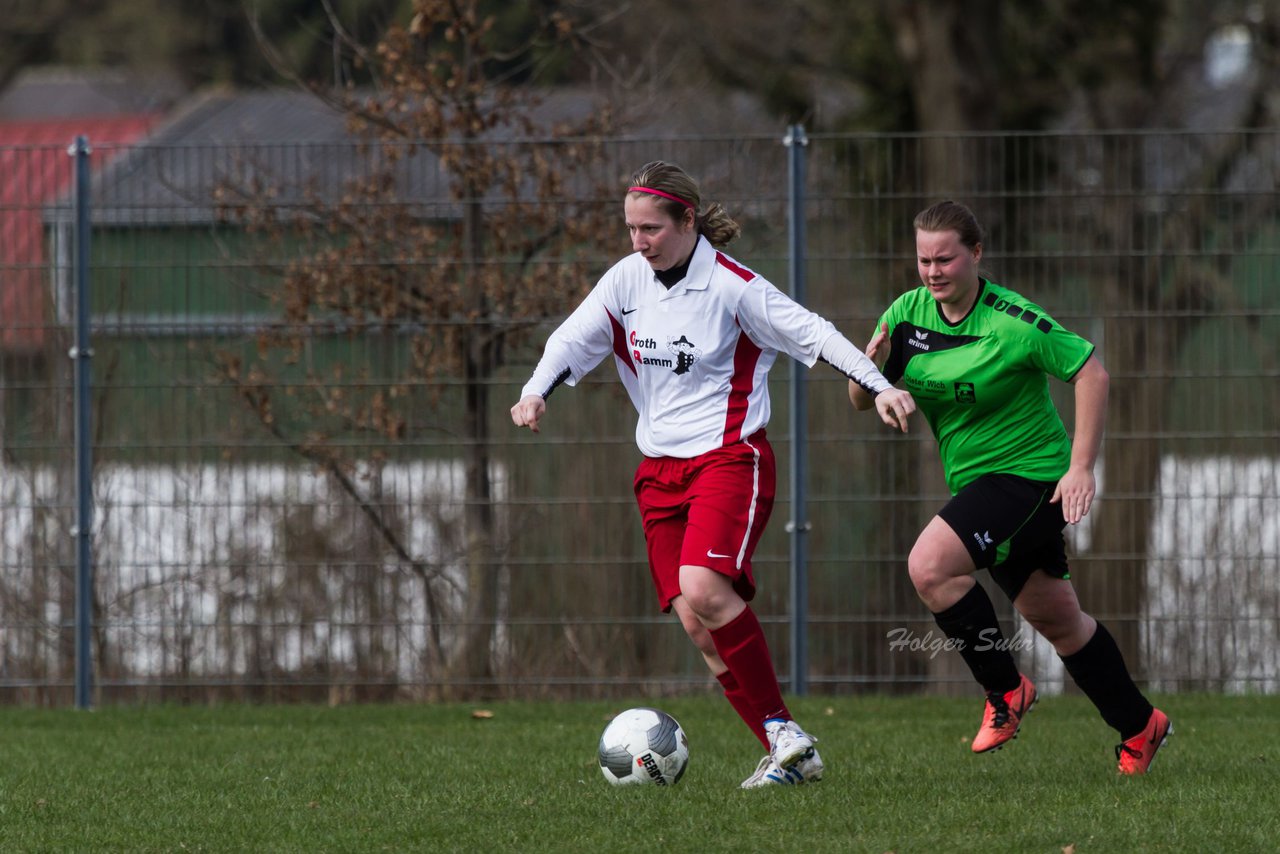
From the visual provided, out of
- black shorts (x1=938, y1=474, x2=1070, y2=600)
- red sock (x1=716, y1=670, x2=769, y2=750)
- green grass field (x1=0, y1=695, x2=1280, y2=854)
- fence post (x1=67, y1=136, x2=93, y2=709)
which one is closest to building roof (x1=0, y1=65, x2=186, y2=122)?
fence post (x1=67, y1=136, x2=93, y2=709)

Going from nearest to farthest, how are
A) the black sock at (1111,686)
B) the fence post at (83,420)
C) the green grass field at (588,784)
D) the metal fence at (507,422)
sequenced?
the green grass field at (588,784) → the black sock at (1111,686) → the metal fence at (507,422) → the fence post at (83,420)

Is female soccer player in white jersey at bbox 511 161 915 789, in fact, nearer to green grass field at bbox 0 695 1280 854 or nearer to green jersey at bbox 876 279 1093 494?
green jersey at bbox 876 279 1093 494

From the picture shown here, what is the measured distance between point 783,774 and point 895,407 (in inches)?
51.8

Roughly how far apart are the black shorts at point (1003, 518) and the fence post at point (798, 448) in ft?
8.93

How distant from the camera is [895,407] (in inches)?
205

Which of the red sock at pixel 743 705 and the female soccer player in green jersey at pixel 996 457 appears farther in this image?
the red sock at pixel 743 705

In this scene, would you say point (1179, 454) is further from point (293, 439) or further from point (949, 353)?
point (293, 439)

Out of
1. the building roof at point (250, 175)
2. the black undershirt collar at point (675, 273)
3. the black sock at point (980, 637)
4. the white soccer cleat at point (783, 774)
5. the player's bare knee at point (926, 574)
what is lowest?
the white soccer cleat at point (783, 774)

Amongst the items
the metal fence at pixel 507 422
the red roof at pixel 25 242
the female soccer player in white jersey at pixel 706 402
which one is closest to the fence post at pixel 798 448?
the metal fence at pixel 507 422

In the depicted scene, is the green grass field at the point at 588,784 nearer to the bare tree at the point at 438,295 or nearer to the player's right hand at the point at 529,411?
the bare tree at the point at 438,295

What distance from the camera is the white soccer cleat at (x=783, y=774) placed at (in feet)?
18.6

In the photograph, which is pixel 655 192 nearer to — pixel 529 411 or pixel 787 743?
pixel 529 411

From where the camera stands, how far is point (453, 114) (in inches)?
368

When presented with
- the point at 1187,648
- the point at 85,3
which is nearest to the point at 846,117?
the point at 1187,648
